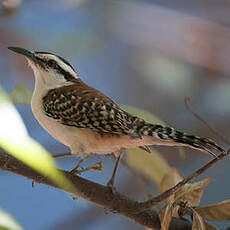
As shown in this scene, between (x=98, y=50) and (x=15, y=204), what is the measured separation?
0.99 m

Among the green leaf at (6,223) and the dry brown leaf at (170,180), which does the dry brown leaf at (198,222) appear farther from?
the green leaf at (6,223)

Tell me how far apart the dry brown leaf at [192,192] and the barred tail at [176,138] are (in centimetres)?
10

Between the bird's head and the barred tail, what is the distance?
1.32 feet

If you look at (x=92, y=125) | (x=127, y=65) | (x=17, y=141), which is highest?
(x=17, y=141)

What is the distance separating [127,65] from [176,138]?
167 cm

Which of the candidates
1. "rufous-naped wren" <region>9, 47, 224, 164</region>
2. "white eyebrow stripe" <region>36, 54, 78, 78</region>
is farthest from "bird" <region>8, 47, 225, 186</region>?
"white eyebrow stripe" <region>36, 54, 78, 78</region>

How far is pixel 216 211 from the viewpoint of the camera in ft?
3.39

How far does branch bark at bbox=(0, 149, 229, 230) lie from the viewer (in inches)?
37.6

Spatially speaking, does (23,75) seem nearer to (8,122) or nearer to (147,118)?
(147,118)

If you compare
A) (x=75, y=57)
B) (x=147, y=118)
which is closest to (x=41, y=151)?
(x=147, y=118)

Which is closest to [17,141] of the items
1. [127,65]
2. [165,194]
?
[165,194]

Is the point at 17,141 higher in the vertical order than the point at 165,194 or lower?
higher

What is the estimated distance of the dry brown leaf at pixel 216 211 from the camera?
3.36ft

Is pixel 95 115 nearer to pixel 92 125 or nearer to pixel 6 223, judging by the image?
pixel 92 125
